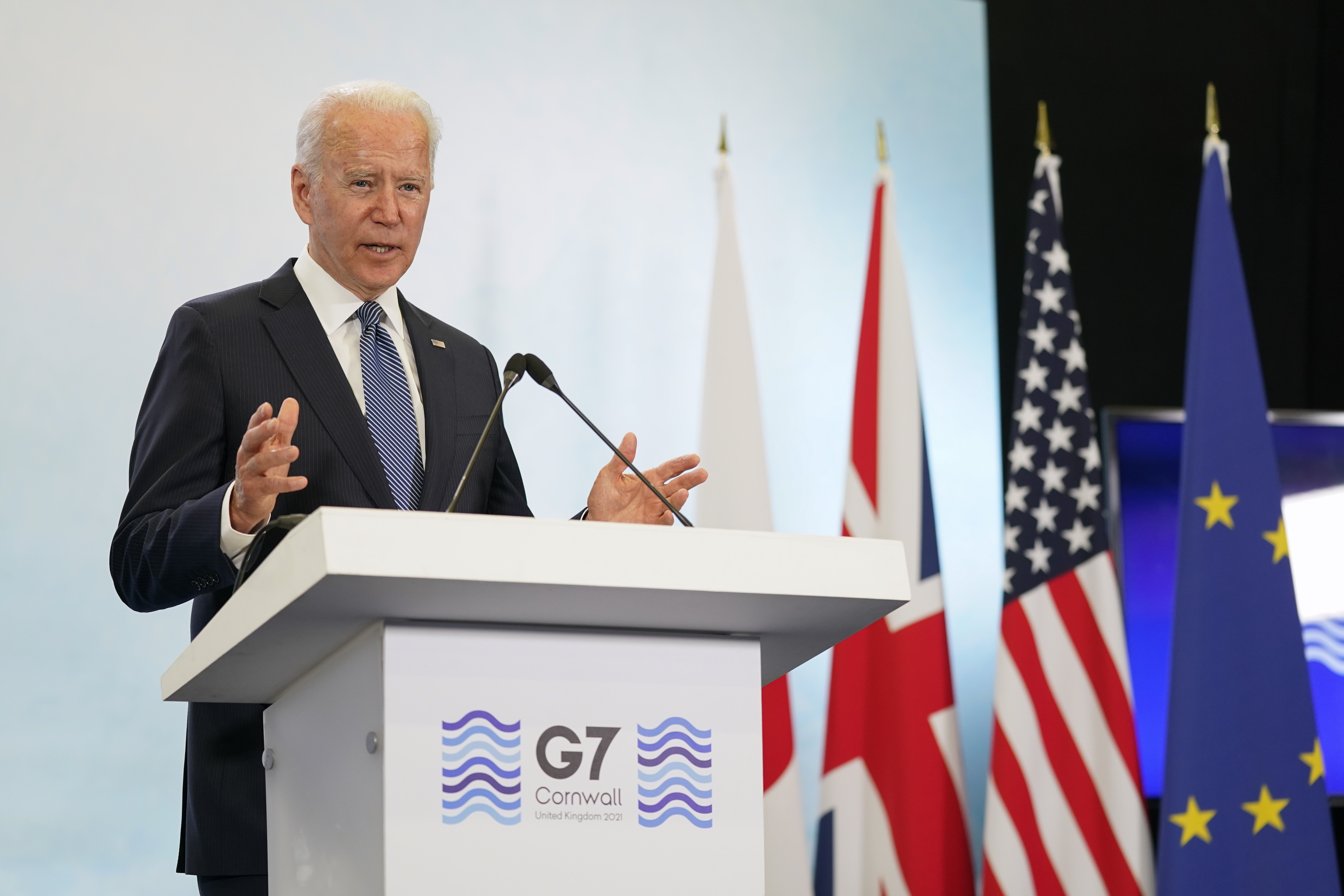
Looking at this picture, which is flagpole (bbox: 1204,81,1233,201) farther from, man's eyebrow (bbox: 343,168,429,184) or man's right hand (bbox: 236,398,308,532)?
man's right hand (bbox: 236,398,308,532)

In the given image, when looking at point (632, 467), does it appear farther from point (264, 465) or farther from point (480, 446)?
point (264, 465)

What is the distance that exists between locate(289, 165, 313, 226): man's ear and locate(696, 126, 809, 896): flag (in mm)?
1564

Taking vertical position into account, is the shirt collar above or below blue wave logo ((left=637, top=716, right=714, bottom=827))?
above

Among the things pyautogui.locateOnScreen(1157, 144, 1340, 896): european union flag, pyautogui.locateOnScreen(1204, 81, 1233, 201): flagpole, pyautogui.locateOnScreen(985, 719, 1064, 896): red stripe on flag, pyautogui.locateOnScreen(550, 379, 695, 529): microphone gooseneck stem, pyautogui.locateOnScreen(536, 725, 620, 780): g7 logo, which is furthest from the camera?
pyautogui.locateOnScreen(1204, 81, 1233, 201): flagpole

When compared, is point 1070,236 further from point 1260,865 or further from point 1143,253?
point 1260,865

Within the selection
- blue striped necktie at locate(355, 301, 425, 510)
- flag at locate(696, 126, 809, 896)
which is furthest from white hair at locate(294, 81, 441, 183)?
flag at locate(696, 126, 809, 896)

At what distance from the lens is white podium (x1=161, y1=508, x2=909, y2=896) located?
0.97 meters

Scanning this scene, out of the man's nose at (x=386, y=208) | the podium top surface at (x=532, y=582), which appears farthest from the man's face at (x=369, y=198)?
the podium top surface at (x=532, y=582)

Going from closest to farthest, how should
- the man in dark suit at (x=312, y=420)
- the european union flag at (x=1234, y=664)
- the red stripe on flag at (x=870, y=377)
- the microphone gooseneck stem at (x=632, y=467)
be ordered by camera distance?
the microphone gooseneck stem at (x=632, y=467), the man in dark suit at (x=312, y=420), the european union flag at (x=1234, y=664), the red stripe on flag at (x=870, y=377)

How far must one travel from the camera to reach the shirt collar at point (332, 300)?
1.71 metres

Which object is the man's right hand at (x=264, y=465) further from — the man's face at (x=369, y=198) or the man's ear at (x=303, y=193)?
the man's ear at (x=303, y=193)

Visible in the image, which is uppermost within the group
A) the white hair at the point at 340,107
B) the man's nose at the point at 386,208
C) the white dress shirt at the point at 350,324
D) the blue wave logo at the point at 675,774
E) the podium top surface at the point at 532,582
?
the white hair at the point at 340,107

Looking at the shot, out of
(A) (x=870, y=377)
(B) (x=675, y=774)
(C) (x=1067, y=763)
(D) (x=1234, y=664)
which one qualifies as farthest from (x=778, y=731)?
(B) (x=675, y=774)

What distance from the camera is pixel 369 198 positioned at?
1.75 metres
